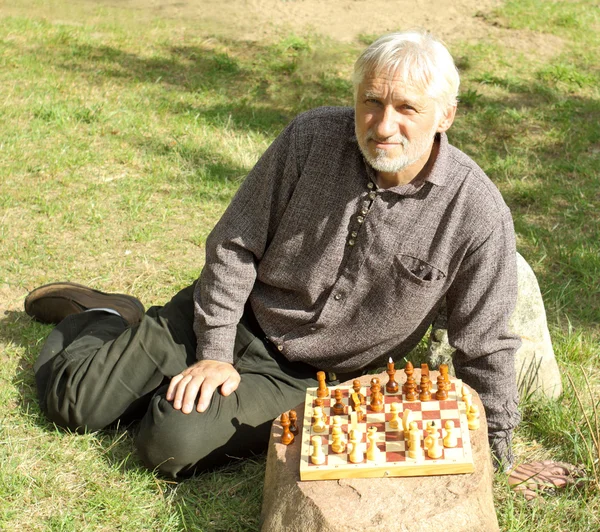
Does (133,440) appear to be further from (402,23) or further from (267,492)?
(402,23)

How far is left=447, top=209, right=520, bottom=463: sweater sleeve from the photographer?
3.23m

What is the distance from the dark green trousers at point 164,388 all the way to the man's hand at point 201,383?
36 mm

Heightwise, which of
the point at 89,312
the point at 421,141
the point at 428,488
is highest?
the point at 421,141

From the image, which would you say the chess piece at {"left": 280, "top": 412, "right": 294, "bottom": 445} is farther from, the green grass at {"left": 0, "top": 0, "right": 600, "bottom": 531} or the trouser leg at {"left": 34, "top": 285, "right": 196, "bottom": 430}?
the trouser leg at {"left": 34, "top": 285, "right": 196, "bottom": 430}

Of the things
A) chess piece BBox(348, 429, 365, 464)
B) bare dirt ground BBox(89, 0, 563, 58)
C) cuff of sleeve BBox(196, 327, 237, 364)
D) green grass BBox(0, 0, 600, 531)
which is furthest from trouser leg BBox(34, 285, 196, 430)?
bare dirt ground BBox(89, 0, 563, 58)

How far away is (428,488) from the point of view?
276 centimetres

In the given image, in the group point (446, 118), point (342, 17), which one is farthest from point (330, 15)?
point (446, 118)

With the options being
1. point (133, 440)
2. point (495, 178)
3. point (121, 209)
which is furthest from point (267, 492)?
point (495, 178)

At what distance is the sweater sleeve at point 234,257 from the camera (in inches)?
136

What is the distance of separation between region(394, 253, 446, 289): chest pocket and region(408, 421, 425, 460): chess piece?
639 millimetres

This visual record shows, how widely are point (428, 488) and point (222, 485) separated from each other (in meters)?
1.07

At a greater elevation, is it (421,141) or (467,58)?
(421,141)

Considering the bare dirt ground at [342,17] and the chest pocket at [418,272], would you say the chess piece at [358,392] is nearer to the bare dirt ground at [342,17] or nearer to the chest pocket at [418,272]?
the chest pocket at [418,272]

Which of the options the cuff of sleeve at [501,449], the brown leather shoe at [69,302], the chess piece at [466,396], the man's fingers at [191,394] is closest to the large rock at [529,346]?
the cuff of sleeve at [501,449]
